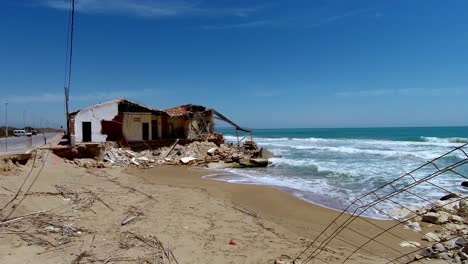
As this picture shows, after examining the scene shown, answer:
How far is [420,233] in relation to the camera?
29.5 ft

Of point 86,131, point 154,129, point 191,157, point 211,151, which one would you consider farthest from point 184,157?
point 86,131

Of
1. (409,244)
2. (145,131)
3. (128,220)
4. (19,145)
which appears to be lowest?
(409,244)

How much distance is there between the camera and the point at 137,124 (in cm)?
2548

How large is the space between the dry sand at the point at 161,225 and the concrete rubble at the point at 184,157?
6207 mm

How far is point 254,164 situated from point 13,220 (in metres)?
16.4

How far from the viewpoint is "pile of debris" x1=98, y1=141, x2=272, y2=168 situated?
861 inches

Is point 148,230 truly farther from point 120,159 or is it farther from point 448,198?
point 120,159

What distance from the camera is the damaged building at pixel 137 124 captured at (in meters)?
23.5

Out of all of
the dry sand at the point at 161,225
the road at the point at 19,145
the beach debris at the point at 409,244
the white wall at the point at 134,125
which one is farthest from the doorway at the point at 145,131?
the beach debris at the point at 409,244

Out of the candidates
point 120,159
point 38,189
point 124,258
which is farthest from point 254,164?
point 124,258

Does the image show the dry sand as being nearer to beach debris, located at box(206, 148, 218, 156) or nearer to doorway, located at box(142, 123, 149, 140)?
beach debris, located at box(206, 148, 218, 156)

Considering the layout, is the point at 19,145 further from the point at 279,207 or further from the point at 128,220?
the point at 279,207

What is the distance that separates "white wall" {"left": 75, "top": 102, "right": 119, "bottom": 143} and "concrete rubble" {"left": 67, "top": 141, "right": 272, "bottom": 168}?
170cm

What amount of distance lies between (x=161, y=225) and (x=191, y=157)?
51.1 ft
